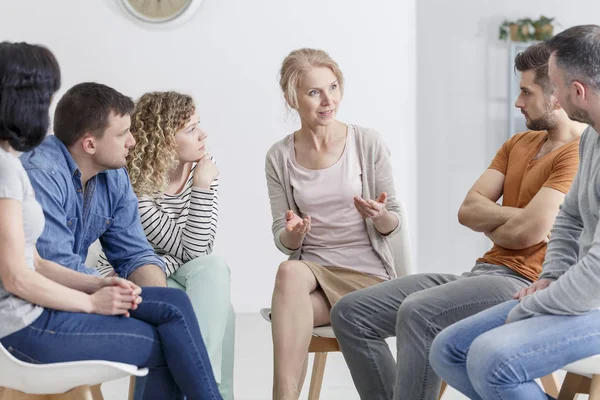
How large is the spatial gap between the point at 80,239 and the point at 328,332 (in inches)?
29.4

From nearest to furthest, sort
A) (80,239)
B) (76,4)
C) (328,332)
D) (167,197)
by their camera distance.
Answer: (80,239)
(328,332)
(167,197)
(76,4)

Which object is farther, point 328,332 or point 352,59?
point 352,59

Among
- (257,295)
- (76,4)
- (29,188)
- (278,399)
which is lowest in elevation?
(257,295)

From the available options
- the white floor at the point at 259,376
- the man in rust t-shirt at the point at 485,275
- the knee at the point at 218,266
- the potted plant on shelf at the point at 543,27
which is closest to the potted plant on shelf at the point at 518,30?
the potted plant on shelf at the point at 543,27

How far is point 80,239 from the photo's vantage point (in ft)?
6.91

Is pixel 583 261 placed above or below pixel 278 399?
above

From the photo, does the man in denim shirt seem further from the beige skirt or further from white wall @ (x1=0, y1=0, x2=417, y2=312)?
white wall @ (x1=0, y1=0, x2=417, y2=312)

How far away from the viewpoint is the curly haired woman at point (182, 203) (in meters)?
2.39

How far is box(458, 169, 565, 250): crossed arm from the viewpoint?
204 centimetres

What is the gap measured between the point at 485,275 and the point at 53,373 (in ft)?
3.68

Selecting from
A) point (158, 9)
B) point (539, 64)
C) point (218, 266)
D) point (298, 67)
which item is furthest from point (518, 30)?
point (218, 266)

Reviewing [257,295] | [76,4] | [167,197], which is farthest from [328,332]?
[76,4]

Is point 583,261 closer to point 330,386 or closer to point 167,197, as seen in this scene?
point 167,197

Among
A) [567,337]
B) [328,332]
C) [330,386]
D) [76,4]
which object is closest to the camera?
[567,337]
